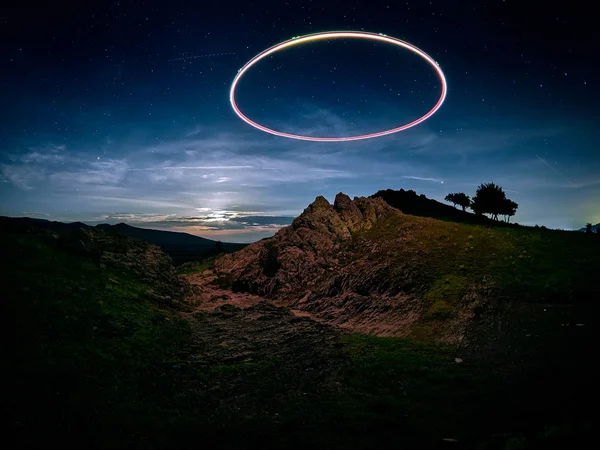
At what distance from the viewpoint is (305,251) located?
138ft

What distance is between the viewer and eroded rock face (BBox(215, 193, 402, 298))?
3856 cm

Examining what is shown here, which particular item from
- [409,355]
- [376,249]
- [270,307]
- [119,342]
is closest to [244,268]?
[270,307]

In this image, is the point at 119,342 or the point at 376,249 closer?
the point at 119,342

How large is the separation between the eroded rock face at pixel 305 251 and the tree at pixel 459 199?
5349cm

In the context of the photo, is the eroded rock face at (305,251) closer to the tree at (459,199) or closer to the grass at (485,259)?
the grass at (485,259)

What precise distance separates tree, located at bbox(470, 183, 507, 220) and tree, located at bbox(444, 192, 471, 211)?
19249 millimetres

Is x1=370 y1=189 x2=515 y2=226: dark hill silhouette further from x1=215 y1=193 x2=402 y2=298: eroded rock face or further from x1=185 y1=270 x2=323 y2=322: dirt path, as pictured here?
x1=185 y1=270 x2=323 y2=322: dirt path

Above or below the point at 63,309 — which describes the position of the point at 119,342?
below

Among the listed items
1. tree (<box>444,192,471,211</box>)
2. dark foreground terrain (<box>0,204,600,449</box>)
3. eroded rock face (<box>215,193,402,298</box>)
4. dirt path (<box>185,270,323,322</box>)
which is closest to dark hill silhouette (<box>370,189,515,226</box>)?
tree (<box>444,192,471,211</box>)

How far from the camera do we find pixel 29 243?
990 inches

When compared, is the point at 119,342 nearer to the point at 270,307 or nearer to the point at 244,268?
the point at 270,307

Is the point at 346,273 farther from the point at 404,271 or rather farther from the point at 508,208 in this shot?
the point at 508,208

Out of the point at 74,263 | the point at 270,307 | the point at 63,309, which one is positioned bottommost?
the point at 270,307

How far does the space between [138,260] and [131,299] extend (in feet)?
36.8
